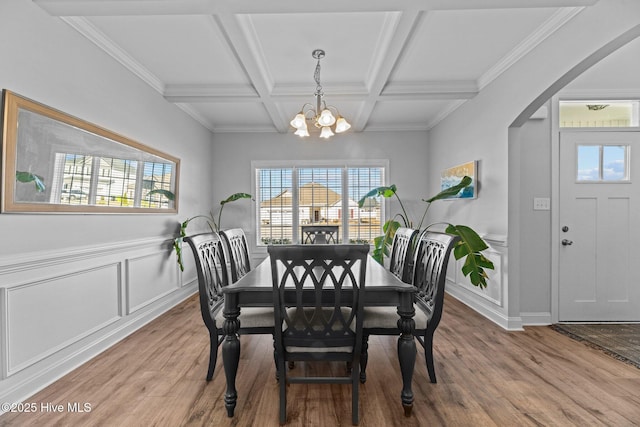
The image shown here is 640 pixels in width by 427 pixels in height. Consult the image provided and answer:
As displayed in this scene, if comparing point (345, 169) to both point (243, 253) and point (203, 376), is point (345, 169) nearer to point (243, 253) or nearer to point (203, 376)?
point (243, 253)

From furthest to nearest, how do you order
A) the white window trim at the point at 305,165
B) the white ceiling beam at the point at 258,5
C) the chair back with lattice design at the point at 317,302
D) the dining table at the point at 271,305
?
1. the white window trim at the point at 305,165
2. the white ceiling beam at the point at 258,5
3. the dining table at the point at 271,305
4. the chair back with lattice design at the point at 317,302

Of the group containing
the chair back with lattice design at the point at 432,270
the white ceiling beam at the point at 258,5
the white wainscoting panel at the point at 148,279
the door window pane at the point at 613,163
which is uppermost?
the white ceiling beam at the point at 258,5

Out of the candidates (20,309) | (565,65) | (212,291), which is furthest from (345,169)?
(20,309)

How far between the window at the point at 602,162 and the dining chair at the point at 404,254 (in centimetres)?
208

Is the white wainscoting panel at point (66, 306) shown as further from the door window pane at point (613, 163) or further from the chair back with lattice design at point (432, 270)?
the door window pane at point (613, 163)

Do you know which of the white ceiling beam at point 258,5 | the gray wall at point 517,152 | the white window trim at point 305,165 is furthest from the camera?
the white window trim at point 305,165

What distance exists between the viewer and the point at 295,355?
65.6 inches

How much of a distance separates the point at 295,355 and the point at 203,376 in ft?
3.18

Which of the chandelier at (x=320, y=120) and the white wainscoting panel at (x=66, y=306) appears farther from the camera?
the chandelier at (x=320, y=120)

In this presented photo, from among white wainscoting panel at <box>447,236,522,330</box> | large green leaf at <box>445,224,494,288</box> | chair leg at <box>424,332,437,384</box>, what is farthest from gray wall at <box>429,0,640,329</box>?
chair leg at <box>424,332,437,384</box>

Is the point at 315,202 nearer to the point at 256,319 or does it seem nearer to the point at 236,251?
the point at 236,251

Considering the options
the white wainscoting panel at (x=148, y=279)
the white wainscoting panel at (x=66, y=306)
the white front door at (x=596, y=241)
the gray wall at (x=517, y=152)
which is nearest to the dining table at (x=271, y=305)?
the white wainscoting panel at (x=66, y=306)

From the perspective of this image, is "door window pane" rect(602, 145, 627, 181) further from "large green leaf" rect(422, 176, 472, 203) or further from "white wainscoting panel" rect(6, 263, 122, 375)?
"white wainscoting panel" rect(6, 263, 122, 375)

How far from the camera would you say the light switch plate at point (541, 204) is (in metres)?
3.12
